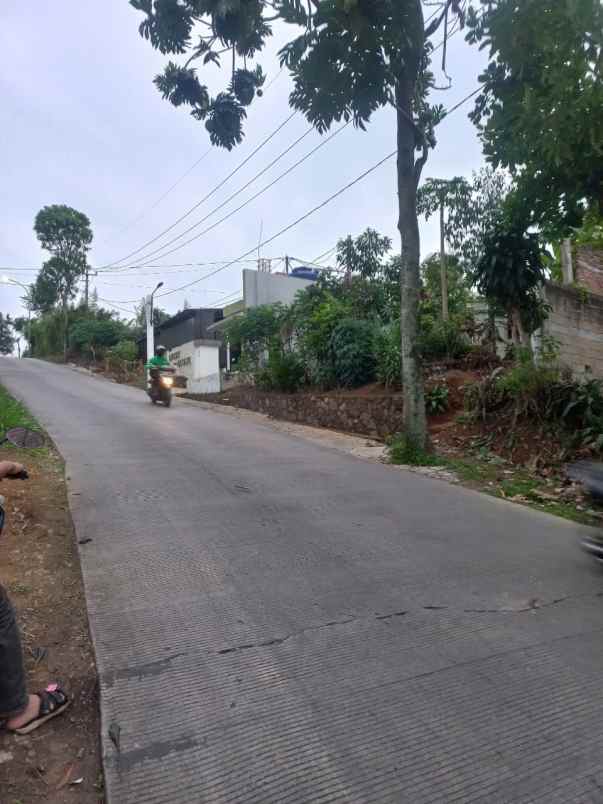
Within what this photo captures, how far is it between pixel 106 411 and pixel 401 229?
9.28 m

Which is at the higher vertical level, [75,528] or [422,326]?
[422,326]

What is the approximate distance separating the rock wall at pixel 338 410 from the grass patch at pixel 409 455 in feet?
7.43

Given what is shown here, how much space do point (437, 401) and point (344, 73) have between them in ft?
20.3

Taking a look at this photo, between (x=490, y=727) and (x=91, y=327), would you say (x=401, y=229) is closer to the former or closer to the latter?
(x=490, y=727)

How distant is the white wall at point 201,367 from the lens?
2364 cm

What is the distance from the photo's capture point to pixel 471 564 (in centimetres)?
498

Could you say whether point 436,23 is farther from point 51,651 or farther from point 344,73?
point 51,651

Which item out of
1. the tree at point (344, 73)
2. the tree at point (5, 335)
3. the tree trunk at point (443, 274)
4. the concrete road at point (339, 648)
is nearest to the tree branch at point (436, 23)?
the tree at point (344, 73)

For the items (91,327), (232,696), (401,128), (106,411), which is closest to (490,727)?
(232,696)

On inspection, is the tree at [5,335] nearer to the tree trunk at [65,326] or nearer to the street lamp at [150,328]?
the tree trunk at [65,326]

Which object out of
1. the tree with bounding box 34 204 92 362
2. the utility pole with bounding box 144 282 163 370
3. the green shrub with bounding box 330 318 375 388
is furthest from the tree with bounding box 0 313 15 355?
the green shrub with bounding box 330 318 375 388

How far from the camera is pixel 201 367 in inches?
1018

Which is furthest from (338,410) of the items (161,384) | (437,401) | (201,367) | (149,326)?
(149,326)

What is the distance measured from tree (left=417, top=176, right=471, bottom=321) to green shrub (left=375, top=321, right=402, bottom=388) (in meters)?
1.38
